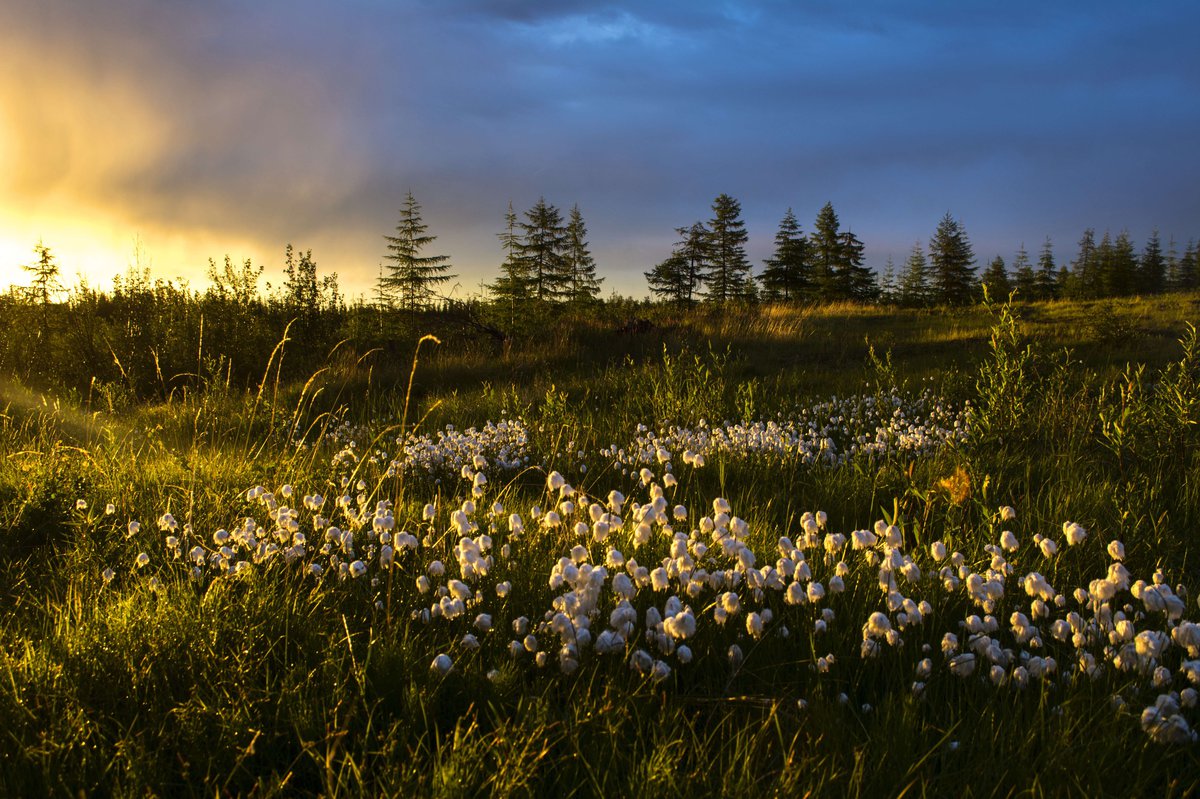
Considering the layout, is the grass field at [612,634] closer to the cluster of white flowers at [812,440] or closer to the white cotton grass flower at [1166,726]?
the white cotton grass flower at [1166,726]

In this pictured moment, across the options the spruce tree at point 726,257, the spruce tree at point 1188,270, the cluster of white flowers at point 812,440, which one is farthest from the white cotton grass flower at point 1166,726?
the spruce tree at point 1188,270

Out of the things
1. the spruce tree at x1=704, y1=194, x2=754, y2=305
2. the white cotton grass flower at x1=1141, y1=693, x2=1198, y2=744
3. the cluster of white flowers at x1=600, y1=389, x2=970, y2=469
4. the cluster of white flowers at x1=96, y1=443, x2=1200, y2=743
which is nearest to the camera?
the white cotton grass flower at x1=1141, y1=693, x2=1198, y2=744

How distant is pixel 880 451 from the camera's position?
245 inches

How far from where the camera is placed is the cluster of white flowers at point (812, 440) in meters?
6.08

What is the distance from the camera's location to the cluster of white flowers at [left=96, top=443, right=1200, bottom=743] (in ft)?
7.91

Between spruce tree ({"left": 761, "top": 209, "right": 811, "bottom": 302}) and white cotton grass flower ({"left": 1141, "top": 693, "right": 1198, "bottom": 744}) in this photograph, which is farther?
spruce tree ({"left": 761, "top": 209, "right": 811, "bottom": 302})

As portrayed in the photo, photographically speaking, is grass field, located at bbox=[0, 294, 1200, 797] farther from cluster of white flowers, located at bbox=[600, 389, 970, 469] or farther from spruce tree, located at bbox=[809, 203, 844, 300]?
spruce tree, located at bbox=[809, 203, 844, 300]

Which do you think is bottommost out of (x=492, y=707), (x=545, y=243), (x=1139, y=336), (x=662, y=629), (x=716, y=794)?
(x=716, y=794)

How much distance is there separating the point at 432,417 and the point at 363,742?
23.1 feet

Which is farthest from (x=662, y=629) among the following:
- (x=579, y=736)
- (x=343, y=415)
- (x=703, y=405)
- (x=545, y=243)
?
(x=545, y=243)

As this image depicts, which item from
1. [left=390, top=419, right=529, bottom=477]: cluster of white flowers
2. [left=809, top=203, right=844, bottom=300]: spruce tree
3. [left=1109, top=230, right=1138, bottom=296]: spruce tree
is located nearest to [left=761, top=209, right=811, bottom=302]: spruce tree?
[left=809, top=203, right=844, bottom=300]: spruce tree

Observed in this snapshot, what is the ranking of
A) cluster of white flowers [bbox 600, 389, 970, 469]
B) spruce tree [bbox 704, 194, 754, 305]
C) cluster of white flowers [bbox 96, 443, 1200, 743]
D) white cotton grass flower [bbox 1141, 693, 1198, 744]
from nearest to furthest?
white cotton grass flower [bbox 1141, 693, 1198, 744]
cluster of white flowers [bbox 96, 443, 1200, 743]
cluster of white flowers [bbox 600, 389, 970, 469]
spruce tree [bbox 704, 194, 754, 305]

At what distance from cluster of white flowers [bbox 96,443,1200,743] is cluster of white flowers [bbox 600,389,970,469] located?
2.14 metres

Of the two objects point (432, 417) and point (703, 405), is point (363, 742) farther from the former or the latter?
point (432, 417)
